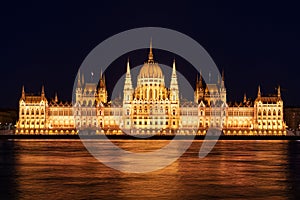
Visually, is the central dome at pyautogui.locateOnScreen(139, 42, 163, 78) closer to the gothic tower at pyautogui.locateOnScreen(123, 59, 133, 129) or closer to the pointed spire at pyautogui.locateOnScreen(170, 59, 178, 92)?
the pointed spire at pyautogui.locateOnScreen(170, 59, 178, 92)

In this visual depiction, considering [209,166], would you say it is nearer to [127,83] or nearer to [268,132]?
[268,132]

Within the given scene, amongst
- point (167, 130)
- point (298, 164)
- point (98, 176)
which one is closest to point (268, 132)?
point (167, 130)

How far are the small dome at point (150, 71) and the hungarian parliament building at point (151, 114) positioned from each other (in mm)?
290

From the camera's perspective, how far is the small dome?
18688 cm

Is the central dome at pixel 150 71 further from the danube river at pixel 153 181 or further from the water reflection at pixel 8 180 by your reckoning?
the danube river at pixel 153 181

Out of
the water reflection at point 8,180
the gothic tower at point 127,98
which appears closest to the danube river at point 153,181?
the water reflection at point 8,180

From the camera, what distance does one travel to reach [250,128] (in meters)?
175

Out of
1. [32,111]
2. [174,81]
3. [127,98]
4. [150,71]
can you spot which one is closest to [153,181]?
[127,98]

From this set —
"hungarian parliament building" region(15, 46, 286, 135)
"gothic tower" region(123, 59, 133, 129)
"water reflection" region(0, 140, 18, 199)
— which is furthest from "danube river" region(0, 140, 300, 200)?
"gothic tower" region(123, 59, 133, 129)

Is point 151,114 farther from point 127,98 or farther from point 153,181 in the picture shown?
point 153,181

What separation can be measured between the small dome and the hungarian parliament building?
11.4 inches

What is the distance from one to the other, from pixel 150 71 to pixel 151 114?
16.7 metres

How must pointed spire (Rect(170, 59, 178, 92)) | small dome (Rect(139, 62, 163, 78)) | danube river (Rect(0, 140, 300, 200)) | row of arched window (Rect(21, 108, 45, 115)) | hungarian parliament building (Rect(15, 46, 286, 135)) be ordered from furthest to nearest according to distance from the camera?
small dome (Rect(139, 62, 163, 78)), pointed spire (Rect(170, 59, 178, 92)), row of arched window (Rect(21, 108, 45, 115)), hungarian parliament building (Rect(15, 46, 286, 135)), danube river (Rect(0, 140, 300, 200))

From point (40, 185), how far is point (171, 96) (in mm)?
148892
